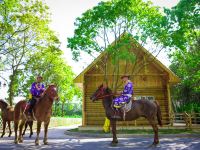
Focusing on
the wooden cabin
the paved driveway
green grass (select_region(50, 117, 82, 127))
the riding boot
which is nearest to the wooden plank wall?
the wooden cabin

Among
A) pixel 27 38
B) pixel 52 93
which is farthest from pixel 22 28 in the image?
pixel 52 93

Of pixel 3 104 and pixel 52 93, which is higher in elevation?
pixel 52 93

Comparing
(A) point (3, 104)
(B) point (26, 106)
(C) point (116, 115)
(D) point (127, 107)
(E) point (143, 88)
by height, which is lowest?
(C) point (116, 115)

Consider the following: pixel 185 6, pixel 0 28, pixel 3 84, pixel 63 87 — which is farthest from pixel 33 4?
pixel 63 87

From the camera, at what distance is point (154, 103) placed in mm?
11898

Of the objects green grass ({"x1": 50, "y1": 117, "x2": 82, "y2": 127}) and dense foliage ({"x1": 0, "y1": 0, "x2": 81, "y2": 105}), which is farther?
green grass ({"x1": 50, "y1": 117, "x2": 82, "y2": 127})

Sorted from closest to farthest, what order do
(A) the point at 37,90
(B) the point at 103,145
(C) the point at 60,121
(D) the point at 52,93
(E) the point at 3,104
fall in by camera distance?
(B) the point at 103,145
(D) the point at 52,93
(A) the point at 37,90
(E) the point at 3,104
(C) the point at 60,121

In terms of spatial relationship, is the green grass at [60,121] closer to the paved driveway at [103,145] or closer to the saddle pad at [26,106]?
the paved driveway at [103,145]

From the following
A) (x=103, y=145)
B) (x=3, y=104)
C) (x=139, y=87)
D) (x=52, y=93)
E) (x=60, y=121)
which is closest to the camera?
(x=103, y=145)

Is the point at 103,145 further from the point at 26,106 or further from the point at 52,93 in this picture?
the point at 26,106

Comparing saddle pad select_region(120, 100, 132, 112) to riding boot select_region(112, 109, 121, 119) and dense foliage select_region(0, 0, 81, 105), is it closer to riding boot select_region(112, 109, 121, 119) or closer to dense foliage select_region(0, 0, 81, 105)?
riding boot select_region(112, 109, 121, 119)

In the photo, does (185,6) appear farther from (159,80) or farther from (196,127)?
(159,80)

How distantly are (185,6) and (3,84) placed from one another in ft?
63.7

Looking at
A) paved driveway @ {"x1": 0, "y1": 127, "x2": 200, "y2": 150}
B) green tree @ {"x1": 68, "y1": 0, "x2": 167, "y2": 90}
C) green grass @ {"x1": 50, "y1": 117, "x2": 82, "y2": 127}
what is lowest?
green grass @ {"x1": 50, "y1": 117, "x2": 82, "y2": 127}
